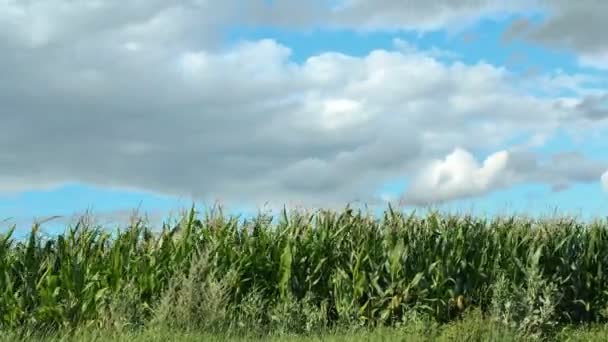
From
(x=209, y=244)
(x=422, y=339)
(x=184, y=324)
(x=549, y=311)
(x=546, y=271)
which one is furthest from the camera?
(x=546, y=271)

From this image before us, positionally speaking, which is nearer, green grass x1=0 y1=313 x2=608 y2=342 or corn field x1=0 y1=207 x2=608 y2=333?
green grass x1=0 y1=313 x2=608 y2=342

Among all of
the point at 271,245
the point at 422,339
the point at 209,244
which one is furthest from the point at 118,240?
the point at 422,339

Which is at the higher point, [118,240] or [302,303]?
[118,240]

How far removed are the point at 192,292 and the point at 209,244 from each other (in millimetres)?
2073

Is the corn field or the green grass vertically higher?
the corn field

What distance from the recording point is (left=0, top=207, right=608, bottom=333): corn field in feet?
54.5

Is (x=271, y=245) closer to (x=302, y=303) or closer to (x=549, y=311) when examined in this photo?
(x=302, y=303)

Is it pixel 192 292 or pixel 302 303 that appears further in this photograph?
pixel 302 303

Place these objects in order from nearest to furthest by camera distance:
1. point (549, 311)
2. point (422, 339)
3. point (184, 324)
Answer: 1. point (422, 339)
2. point (184, 324)
3. point (549, 311)

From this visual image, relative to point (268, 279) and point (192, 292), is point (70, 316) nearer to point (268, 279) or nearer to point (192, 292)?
point (192, 292)

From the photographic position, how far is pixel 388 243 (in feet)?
62.2

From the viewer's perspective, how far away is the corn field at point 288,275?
16.6 m

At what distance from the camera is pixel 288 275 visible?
17938mm

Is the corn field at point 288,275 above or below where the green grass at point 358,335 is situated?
above
